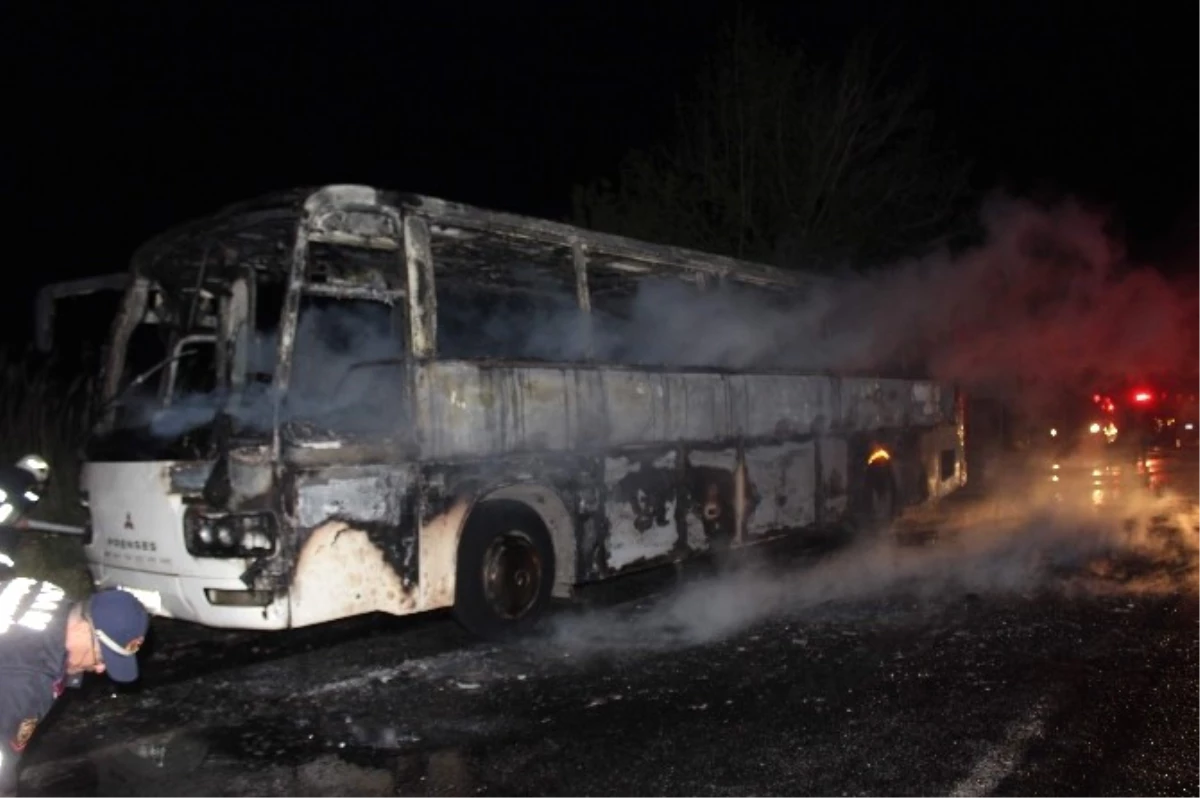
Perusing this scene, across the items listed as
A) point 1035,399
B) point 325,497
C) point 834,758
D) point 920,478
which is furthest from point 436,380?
point 1035,399

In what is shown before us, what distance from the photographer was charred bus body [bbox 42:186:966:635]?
217 inches

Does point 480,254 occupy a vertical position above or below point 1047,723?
above

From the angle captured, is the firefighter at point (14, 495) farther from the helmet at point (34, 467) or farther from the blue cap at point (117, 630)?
the blue cap at point (117, 630)

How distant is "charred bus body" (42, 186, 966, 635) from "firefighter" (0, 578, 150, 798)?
245 centimetres

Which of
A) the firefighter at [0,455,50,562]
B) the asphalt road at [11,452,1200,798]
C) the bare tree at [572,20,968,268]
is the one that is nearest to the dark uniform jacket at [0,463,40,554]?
the firefighter at [0,455,50,562]

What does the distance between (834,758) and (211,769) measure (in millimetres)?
2868

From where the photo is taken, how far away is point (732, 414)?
879 centimetres

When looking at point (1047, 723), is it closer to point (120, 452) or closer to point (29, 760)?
point (29, 760)

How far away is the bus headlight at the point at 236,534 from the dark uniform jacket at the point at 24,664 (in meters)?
2.49

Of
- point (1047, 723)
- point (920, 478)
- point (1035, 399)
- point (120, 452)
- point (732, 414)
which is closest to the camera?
point (1047, 723)

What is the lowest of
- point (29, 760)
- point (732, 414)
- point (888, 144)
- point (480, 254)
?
point (29, 760)

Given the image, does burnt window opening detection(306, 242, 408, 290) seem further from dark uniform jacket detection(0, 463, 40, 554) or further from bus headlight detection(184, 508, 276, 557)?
dark uniform jacket detection(0, 463, 40, 554)

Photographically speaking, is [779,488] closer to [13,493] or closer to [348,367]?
[348,367]

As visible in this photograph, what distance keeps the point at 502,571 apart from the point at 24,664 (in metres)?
3.99
